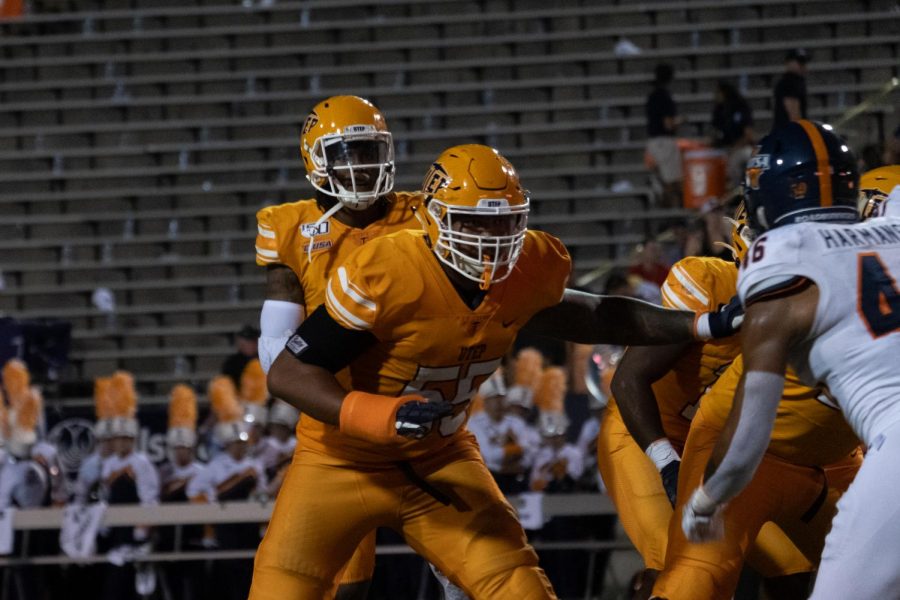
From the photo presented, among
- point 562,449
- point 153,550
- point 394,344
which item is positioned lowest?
point 153,550

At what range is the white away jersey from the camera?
3.25 metres

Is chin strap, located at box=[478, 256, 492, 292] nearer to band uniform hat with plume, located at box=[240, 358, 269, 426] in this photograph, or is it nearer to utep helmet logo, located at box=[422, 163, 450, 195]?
utep helmet logo, located at box=[422, 163, 450, 195]

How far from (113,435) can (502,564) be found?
556cm


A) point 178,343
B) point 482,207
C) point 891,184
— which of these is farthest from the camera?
point 178,343

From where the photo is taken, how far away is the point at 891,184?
4.71 meters

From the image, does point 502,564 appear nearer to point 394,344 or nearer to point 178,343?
point 394,344

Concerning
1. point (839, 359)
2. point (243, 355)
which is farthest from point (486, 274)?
point (243, 355)

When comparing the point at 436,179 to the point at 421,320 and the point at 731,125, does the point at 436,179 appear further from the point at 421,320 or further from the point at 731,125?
the point at 731,125

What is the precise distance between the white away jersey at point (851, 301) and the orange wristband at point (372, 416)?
89 centimetres

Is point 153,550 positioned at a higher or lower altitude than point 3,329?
lower

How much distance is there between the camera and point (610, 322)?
426cm

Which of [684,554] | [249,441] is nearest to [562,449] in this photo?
[249,441]

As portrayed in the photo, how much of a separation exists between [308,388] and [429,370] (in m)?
0.36

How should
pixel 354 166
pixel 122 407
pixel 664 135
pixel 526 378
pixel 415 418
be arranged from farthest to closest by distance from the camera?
pixel 664 135 → pixel 122 407 → pixel 526 378 → pixel 354 166 → pixel 415 418
